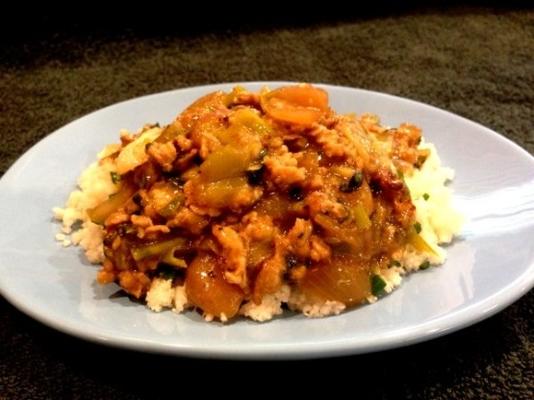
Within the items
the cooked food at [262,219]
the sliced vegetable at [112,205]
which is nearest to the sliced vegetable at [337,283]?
the cooked food at [262,219]

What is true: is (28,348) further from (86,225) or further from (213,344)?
(213,344)

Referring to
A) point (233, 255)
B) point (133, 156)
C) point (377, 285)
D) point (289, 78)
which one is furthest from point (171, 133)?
point (289, 78)

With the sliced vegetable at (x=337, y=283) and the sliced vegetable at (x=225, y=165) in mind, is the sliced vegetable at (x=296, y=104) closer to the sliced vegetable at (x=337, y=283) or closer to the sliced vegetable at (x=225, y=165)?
the sliced vegetable at (x=225, y=165)

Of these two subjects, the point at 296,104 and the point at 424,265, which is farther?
the point at 296,104

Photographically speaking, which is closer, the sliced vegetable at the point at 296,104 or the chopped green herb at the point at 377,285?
the chopped green herb at the point at 377,285

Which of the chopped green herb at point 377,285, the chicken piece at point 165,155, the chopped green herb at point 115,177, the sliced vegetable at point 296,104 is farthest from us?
the chopped green herb at point 115,177

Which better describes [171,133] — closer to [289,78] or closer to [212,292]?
[212,292]
